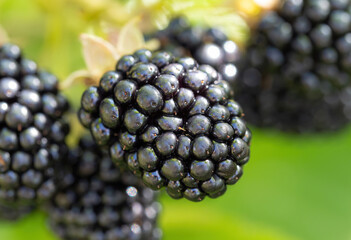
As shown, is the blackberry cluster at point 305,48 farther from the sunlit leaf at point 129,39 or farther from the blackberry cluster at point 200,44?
the sunlit leaf at point 129,39

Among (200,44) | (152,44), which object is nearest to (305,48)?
(200,44)

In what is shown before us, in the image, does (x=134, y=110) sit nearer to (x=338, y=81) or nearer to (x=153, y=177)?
(x=153, y=177)

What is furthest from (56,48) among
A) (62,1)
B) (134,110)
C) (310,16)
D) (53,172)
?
(310,16)

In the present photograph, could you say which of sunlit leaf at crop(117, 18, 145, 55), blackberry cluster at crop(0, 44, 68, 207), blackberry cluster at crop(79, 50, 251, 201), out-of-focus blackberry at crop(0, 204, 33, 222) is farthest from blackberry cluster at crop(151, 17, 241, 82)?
out-of-focus blackberry at crop(0, 204, 33, 222)

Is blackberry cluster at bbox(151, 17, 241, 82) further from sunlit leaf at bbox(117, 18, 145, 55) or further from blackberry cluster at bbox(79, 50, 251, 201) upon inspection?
blackberry cluster at bbox(79, 50, 251, 201)

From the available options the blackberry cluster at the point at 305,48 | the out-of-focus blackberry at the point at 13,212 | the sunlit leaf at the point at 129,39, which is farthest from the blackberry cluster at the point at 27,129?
the blackberry cluster at the point at 305,48
